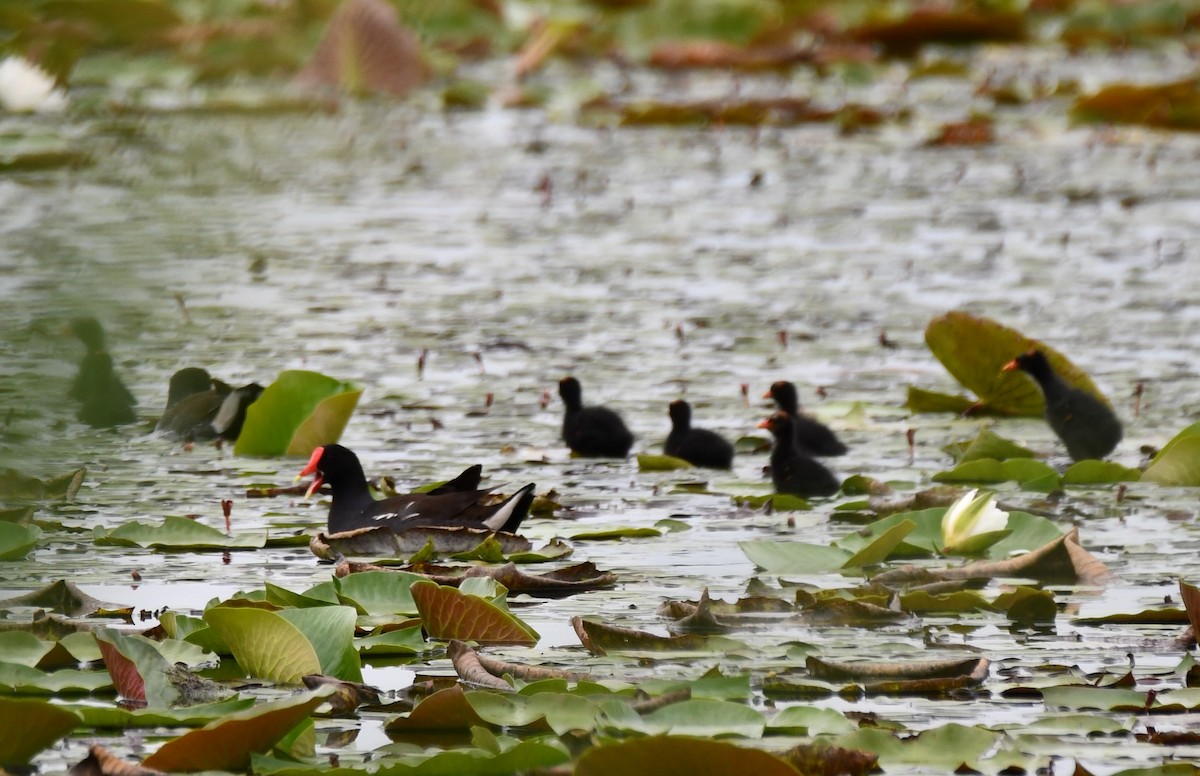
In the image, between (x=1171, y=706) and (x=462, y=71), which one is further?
(x=462, y=71)

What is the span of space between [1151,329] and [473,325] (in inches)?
93.8

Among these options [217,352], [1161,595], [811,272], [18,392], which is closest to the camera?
[18,392]

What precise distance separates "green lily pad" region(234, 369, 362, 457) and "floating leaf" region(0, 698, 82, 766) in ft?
8.55

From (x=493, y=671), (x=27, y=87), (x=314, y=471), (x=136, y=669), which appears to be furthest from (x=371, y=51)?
(x=27, y=87)

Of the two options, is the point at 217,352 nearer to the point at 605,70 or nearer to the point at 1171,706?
the point at 1171,706

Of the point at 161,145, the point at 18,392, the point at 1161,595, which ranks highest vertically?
the point at 161,145

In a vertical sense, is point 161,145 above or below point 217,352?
above

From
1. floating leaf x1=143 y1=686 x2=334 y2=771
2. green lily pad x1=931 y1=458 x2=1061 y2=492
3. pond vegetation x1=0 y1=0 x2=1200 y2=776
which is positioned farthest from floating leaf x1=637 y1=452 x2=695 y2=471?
floating leaf x1=143 y1=686 x2=334 y2=771

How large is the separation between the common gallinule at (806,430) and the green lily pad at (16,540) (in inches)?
91.0

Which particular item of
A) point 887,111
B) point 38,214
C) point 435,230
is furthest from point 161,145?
point 887,111

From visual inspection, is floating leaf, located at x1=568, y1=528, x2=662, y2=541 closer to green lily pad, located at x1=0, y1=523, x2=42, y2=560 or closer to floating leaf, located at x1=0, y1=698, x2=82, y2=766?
green lily pad, located at x1=0, y1=523, x2=42, y2=560

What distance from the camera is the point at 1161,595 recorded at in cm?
378

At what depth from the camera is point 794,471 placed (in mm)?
4902

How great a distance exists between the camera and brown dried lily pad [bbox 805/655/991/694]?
3.08 metres
